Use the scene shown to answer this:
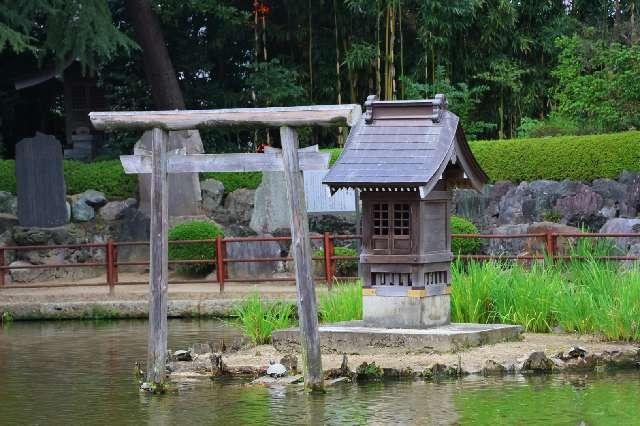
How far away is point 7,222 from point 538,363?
15.5 metres

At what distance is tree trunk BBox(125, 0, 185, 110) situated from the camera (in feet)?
92.9

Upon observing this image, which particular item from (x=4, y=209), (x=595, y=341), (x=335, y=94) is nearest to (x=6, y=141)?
(x=4, y=209)

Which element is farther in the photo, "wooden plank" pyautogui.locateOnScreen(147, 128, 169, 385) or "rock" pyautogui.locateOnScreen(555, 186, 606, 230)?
"rock" pyautogui.locateOnScreen(555, 186, 606, 230)

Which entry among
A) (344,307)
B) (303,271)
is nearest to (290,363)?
(303,271)

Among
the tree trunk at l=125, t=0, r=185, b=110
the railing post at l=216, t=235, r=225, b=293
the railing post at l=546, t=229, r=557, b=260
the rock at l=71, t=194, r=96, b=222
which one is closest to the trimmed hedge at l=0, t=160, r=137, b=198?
the rock at l=71, t=194, r=96, b=222

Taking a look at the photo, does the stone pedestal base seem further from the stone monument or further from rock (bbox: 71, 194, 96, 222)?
rock (bbox: 71, 194, 96, 222)

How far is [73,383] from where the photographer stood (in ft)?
44.5

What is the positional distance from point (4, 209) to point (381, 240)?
46.5 feet

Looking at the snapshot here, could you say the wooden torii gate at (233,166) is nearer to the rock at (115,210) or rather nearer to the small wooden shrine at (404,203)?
the small wooden shrine at (404,203)

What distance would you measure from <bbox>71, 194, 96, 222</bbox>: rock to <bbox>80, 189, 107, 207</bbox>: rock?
77 millimetres

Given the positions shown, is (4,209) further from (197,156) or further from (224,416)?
(224,416)

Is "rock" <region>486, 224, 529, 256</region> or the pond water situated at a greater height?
"rock" <region>486, 224, 529, 256</region>

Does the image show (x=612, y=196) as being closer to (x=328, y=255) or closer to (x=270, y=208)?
(x=328, y=255)

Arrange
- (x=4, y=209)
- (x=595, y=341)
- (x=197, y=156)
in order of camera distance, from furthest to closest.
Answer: (x=4, y=209) < (x=595, y=341) < (x=197, y=156)
